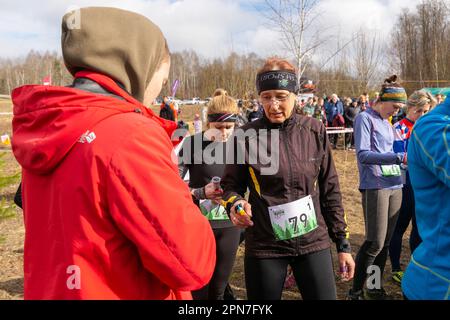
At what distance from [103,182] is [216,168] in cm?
234

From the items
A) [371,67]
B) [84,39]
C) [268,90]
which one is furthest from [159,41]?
[371,67]

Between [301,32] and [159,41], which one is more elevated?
[301,32]

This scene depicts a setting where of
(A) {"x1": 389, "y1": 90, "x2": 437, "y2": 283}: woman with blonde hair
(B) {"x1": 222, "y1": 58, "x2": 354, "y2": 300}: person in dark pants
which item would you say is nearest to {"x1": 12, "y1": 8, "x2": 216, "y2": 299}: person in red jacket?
(B) {"x1": 222, "y1": 58, "x2": 354, "y2": 300}: person in dark pants

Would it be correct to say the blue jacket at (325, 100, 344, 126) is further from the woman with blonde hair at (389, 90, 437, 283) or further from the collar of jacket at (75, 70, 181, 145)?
the collar of jacket at (75, 70, 181, 145)

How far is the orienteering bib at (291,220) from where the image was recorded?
89.0 inches

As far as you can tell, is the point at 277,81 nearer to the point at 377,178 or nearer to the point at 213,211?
the point at 213,211

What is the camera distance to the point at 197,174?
340 centimetres

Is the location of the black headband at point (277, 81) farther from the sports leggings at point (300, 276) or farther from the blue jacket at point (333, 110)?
the blue jacket at point (333, 110)

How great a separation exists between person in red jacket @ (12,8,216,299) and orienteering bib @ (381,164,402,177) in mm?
2700

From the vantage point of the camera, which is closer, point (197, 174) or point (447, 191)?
point (447, 191)
